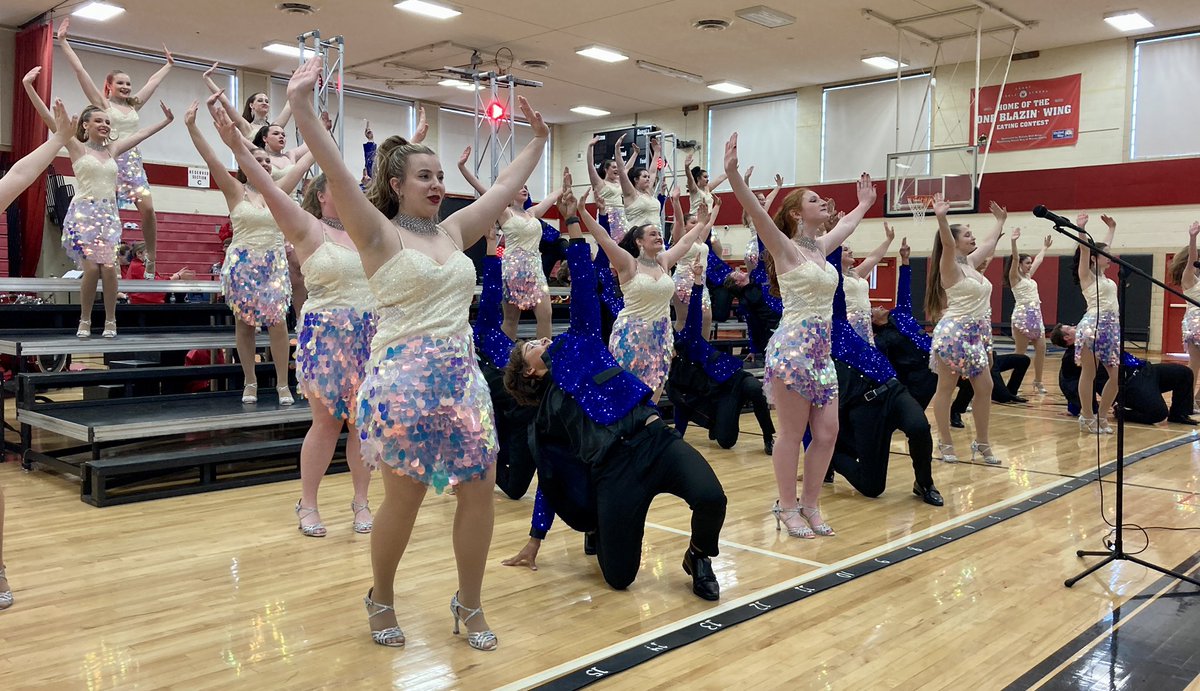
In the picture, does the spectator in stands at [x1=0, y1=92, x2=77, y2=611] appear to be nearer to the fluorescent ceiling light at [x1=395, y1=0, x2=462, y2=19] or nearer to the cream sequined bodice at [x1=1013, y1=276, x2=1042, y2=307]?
the fluorescent ceiling light at [x1=395, y1=0, x2=462, y2=19]

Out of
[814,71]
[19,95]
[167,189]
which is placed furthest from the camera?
[814,71]

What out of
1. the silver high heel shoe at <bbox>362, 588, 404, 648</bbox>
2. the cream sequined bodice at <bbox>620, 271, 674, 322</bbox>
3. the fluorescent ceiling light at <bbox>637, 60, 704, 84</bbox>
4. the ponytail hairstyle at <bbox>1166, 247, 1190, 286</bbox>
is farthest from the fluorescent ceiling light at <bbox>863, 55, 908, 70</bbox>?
the silver high heel shoe at <bbox>362, 588, 404, 648</bbox>

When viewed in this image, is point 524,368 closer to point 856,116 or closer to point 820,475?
point 820,475

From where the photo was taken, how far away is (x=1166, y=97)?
13742 millimetres

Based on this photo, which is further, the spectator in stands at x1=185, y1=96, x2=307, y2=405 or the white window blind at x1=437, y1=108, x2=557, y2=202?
the white window blind at x1=437, y1=108, x2=557, y2=202

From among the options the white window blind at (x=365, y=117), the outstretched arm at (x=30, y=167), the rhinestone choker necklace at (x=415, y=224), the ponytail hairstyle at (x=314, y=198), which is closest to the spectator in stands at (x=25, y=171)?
the outstretched arm at (x=30, y=167)

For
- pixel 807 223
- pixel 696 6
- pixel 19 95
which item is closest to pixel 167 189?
pixel 19 95

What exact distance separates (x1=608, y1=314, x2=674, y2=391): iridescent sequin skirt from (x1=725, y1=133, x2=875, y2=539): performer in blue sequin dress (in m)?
1.34

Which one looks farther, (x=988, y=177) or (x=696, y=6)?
(x=988, y=177)

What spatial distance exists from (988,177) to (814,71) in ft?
11.7

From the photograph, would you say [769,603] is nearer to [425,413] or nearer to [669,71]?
[425,413]

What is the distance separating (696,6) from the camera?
12.2 metres

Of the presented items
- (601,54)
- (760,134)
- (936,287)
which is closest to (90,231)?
(936,287)

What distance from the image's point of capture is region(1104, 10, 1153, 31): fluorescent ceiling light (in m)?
12.5
